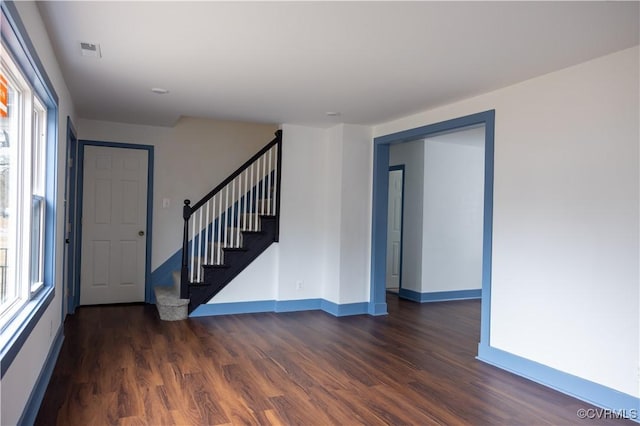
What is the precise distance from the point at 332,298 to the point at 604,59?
382 centimetres

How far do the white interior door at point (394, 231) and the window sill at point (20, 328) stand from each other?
5.42 meters

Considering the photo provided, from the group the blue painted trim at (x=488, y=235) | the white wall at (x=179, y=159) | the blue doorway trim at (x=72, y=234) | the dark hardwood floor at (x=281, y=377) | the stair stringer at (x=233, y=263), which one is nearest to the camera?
the dark hardwood floor at (x=281, y=377)

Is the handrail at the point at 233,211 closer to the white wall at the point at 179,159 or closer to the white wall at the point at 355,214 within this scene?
the white wall at the point at 179,159

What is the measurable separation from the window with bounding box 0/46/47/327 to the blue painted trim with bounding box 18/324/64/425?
525 mm

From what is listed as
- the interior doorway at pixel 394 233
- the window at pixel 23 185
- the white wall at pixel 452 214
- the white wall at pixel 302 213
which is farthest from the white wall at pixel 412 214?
the window at pixel 23 185

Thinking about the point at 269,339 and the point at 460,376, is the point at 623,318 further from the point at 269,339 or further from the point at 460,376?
the point at 269,339

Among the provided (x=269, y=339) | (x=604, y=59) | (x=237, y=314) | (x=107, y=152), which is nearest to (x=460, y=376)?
(x=269, y=339)

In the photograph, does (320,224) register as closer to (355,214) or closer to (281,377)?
(355,214)

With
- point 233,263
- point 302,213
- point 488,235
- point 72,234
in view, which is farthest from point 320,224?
point 72,234

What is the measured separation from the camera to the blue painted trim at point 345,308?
18.2 ft

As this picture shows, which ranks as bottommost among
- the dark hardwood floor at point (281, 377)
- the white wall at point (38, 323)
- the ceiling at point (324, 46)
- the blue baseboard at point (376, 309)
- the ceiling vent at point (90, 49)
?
the dark hardwood floor at point (281, 377)

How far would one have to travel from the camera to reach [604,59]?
304 centimetres

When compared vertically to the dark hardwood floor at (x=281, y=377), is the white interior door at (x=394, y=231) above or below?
above

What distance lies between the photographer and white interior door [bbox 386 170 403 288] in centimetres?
755
